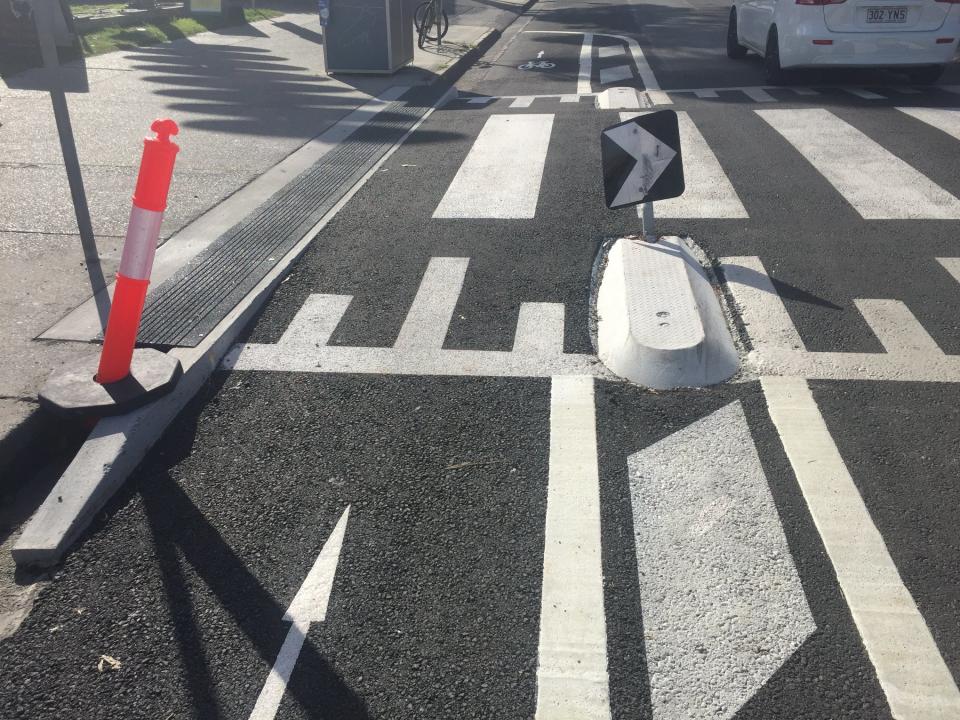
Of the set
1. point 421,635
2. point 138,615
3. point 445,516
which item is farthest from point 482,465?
point 138,615

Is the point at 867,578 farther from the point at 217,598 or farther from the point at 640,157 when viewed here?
the point at 640,157

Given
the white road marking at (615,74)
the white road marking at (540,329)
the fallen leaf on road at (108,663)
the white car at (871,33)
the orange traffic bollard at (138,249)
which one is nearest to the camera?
the fallen leaf on road at (108,663)

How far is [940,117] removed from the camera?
9375 mm

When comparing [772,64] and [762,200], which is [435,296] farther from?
[772,64]

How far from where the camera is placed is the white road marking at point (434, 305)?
4.78m

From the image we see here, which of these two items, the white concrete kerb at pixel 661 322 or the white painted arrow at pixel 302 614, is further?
the white concrete kerb at pixel 661 322

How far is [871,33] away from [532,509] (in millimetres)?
9392

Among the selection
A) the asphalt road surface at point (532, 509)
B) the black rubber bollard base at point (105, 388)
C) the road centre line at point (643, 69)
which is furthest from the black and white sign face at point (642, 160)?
the road centre line at point (643, 69)

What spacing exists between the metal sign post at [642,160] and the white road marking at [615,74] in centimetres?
860

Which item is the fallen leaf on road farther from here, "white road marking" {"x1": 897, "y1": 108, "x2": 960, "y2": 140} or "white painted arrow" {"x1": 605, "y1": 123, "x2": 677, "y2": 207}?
"white road marking" {"x1": 897, "y1": 108, "x2": 960, "y2": 140}

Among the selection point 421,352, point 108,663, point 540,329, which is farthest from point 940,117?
point 108,663

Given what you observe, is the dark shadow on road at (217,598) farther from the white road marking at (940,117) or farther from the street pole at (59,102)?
the white road marking at (940,117)

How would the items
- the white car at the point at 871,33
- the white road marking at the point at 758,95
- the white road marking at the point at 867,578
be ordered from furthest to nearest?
the white road marking at the point at 758,95, the white car at the point at 871,33, the white road marking at the point at 867,578

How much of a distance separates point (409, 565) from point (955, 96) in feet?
34.1
